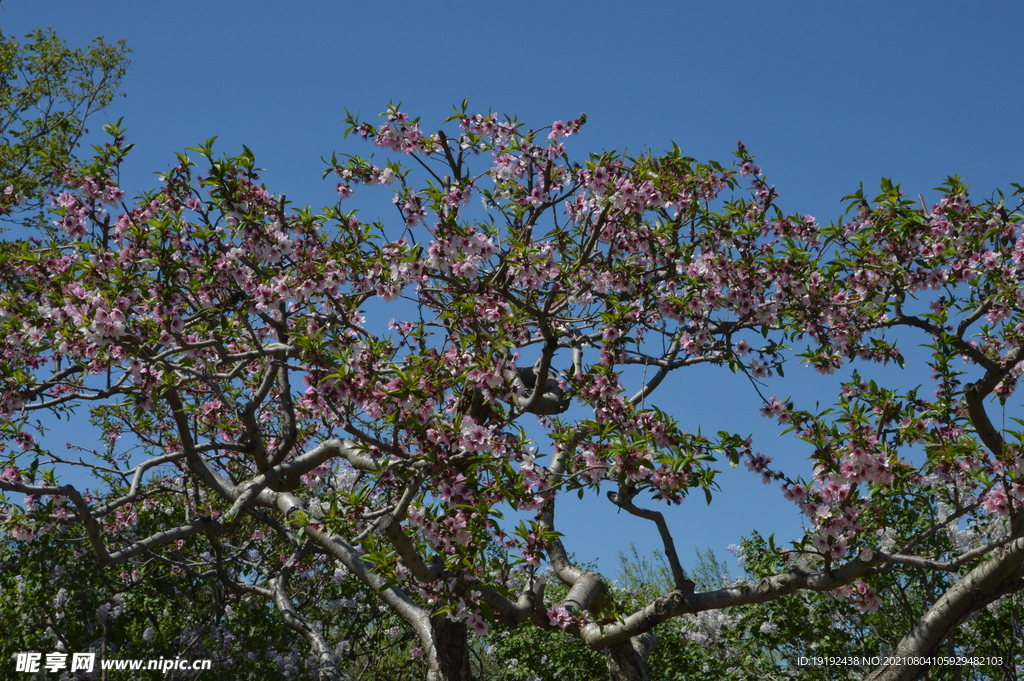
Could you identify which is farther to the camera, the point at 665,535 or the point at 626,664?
the point at 626,664

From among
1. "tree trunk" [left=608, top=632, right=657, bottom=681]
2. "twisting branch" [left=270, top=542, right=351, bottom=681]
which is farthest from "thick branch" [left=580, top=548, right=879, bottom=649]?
"twisting branch" [left=270, top=542, right=351, bottom=681]

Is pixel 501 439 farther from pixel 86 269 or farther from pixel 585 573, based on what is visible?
pixel 86 269

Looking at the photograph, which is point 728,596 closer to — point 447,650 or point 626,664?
point 626,664

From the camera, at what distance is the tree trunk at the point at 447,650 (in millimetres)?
5227

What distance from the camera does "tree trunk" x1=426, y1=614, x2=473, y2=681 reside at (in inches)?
206

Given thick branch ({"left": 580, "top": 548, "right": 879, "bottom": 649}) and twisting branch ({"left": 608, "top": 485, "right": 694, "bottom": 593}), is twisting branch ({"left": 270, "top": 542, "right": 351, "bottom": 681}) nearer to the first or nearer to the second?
thick branch ({"left": 580, "top": 548, "right": 879, "bottom": 649})

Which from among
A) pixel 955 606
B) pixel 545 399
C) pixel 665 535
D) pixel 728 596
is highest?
pixel 545 399

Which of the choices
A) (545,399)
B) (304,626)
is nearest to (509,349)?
(545,399)

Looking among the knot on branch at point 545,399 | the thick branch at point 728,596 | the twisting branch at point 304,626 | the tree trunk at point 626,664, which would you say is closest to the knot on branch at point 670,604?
the thick branch at point 728,596

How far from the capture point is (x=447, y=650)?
525cm

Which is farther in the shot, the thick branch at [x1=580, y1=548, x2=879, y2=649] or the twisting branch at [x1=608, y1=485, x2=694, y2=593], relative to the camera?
the twisting branch at [x1=608, y1=485, x2=694, y2=593]

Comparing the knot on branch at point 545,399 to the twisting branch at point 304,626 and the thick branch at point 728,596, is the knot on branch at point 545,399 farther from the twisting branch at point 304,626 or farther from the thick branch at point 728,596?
the twisting branch at point 304,626

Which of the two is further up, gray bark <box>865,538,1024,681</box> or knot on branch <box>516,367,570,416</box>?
knot on branch <box>516,367,570,416</box>

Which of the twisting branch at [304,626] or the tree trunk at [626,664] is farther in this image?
the twisting branch at [304,626]
